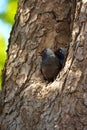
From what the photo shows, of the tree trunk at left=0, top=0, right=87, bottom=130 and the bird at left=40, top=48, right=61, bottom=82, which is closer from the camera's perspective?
the tree trunk at left=0, top=0, right=87, bottom=130

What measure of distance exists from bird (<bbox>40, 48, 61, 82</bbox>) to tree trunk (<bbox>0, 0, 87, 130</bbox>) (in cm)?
5

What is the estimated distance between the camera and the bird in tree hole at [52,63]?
2.81 m

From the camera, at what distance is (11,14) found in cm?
375

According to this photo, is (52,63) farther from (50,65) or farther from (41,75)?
(41,75)

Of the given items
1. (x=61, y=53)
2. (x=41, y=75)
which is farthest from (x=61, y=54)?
(x=41, y=75)

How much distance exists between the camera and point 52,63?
9.25ft

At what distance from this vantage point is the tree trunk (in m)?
2.53

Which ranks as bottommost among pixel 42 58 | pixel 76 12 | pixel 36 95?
pixel 36 95

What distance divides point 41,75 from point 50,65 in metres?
0.11

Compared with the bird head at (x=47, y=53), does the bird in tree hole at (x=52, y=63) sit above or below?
below

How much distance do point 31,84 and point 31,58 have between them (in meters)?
0.19

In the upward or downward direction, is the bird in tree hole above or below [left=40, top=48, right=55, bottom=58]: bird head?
below

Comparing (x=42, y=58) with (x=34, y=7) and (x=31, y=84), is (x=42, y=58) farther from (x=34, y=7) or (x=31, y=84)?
(x=34, y=7)

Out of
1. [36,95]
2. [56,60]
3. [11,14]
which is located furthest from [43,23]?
[11,14]
